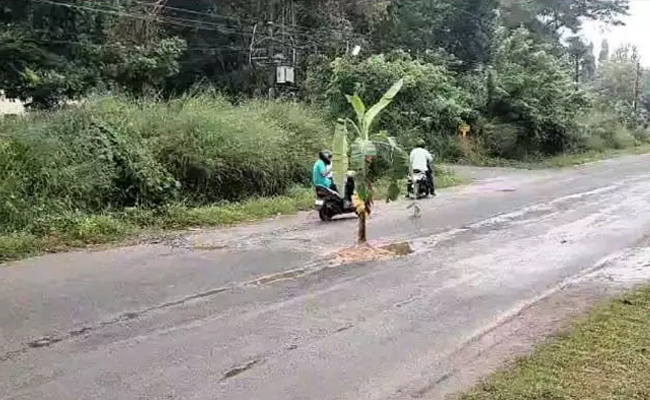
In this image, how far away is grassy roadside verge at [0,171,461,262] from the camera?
1202 cm

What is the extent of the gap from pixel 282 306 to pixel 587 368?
3493 millimetres

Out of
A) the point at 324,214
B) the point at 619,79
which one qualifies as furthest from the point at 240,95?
the point at 619,79

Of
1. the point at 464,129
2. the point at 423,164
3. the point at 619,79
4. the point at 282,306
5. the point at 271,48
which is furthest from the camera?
the point at 619,79

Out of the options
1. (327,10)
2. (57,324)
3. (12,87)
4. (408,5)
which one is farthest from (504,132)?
(57,324)

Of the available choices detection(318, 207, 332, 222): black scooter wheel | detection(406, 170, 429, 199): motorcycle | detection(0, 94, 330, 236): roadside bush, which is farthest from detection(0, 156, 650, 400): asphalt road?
detection(406, 170, 429, 199): motorcycle

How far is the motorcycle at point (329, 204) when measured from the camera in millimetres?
16062

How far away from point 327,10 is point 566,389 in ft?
114

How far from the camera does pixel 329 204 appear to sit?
16.1 metres

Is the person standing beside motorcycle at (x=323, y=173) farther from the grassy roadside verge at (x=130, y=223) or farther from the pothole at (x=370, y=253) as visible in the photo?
the pothole at (x=370, y=253)

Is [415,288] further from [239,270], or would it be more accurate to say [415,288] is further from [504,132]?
[504,132]

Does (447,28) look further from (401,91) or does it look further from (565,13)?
(401,91)

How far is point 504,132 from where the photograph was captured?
36.4 metres

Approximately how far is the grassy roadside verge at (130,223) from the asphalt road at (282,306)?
684 millimetres

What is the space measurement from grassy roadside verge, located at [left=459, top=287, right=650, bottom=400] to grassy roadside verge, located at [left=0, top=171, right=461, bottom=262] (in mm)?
7933
